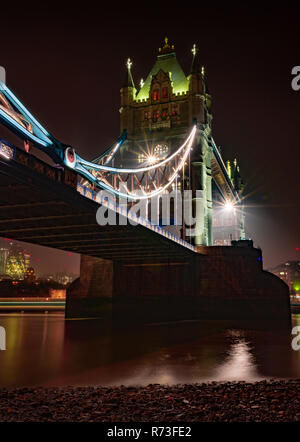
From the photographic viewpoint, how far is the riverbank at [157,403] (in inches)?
288

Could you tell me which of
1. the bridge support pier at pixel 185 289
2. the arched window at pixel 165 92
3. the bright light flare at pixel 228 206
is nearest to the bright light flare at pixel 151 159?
the arched window at pixel 165 92

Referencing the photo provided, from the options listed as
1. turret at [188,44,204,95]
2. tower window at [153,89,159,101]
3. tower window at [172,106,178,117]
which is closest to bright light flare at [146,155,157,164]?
tower window at [172,106,178,117]

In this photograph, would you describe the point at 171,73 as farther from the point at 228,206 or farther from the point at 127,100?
the point at 228,206

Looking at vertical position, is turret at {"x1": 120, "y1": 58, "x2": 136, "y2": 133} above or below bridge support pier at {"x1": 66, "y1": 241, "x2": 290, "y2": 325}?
above

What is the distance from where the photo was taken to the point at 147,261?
129 feet

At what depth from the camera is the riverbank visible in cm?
731

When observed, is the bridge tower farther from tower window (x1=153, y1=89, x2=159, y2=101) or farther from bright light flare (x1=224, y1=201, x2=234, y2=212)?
bright light flare (x1=224, y1=201, x2=234, y2=212)

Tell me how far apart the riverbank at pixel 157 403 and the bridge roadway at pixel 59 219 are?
277 inches

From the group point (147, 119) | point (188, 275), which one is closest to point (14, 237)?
point (188, 275)

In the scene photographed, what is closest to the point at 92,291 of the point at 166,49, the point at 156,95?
the point at 156,95

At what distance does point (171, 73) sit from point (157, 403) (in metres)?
53.3

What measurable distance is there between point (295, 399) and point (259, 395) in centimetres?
77

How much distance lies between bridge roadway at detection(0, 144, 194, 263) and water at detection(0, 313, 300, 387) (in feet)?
20.6

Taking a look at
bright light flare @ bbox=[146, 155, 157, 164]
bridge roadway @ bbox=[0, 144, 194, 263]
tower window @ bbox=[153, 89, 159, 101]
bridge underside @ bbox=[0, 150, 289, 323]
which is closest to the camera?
bridge roadway @ bbox=[0, 144, 194, 263]
